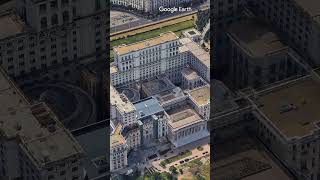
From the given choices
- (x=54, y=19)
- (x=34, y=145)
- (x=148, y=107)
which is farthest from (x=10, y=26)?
(x=34, y=145)

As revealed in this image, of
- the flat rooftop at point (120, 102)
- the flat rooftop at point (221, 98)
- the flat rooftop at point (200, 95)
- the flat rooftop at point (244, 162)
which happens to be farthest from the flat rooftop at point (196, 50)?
the flat rooftop at point (244, 162)

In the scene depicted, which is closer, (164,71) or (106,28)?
(106,28)

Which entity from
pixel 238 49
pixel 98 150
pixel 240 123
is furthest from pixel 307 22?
pixel 98 150

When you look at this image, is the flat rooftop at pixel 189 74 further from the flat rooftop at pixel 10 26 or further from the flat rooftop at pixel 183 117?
the flat rooftop at pixel 10 26

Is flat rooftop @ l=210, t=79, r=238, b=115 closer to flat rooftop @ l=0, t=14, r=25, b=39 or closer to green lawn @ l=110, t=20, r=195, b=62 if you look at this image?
flat rooftop @ l=0, t=14, r=25, b=39

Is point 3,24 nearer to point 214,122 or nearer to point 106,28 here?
point 106,28

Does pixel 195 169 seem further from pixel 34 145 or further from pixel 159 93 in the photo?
pixel 34 145

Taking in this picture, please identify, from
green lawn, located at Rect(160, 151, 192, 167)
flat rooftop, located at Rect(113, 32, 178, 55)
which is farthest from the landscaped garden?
flat rooftop, located at Rect(113, 32, 178, 55)
